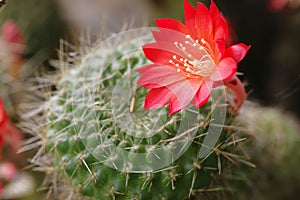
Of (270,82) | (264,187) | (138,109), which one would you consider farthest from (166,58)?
(270,82)

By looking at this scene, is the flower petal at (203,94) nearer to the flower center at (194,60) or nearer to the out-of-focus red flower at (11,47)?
the flower center at (194,60)

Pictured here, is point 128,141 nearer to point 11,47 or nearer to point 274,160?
point 274,160

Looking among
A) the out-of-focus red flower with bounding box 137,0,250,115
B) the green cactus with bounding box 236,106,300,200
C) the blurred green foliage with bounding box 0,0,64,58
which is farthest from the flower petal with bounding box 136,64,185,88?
the blurred green foliage with bounding box 0,0,64,58

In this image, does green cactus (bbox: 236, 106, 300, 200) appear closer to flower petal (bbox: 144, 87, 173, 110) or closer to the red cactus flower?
flower petal (bbox: 144, 87, 173, 110)

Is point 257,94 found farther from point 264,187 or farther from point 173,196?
point 173,196

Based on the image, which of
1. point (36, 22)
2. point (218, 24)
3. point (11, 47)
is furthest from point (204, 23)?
point (36, 22)
